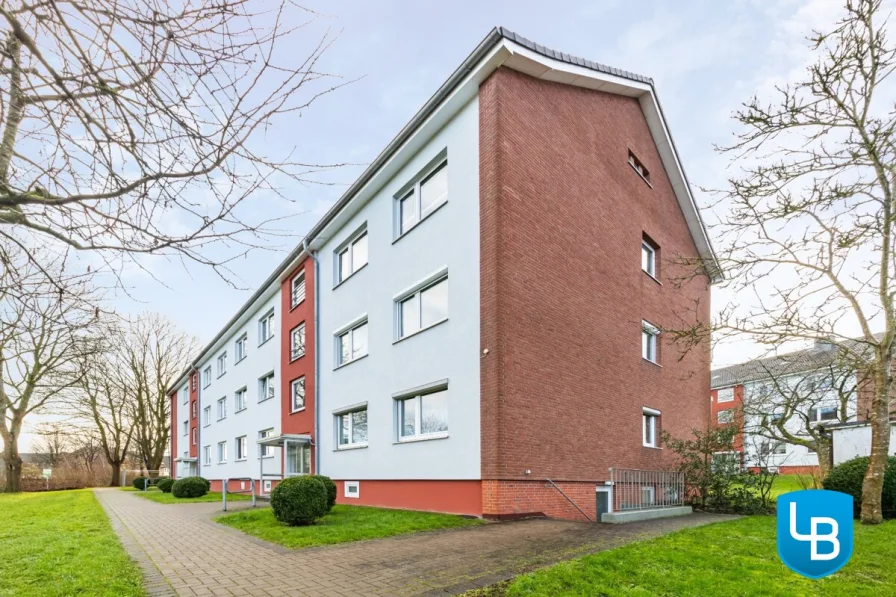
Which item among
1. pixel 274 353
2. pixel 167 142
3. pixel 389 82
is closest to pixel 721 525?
pixel 389 82

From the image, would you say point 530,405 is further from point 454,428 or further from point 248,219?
point 248,219

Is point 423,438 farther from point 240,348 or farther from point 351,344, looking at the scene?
point 240,348

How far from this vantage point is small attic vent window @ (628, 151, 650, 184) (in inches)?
676

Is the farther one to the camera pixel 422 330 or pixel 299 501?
pixel 422 330

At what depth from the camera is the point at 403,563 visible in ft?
21.8

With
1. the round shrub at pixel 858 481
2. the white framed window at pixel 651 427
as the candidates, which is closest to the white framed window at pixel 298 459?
the white framed window at pixel 651 427

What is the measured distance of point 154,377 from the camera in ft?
144

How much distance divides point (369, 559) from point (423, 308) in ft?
23.7

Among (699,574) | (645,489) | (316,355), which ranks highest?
(316,355)

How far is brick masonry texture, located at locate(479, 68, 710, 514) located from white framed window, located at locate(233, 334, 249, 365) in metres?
20.1

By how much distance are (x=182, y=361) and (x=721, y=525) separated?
4428 cm

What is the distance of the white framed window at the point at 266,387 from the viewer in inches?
→ 945

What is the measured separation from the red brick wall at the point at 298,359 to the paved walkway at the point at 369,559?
8.65 metres

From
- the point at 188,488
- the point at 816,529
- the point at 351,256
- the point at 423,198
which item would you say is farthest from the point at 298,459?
the point at 816,529
